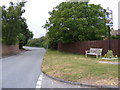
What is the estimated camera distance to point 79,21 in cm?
2067

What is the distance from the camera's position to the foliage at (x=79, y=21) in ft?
69.6

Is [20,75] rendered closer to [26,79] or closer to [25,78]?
[25,78]

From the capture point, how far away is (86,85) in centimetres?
599

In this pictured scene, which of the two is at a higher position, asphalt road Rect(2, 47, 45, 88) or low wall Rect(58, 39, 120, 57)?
low wall Rect(58, 39, 120, 57)

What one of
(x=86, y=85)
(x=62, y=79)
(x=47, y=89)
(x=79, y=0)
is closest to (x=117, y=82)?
(x=86, y=85)

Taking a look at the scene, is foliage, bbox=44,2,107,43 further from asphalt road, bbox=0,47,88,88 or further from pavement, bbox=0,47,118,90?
pavement, bbox=0,47,118,90

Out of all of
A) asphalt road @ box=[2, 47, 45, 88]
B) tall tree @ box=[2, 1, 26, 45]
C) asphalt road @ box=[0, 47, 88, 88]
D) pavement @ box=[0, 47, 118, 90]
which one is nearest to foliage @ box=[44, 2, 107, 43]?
tall tree @ box=[2, 1, 26, 45]

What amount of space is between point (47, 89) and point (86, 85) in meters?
1.45

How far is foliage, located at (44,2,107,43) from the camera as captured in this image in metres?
21.2

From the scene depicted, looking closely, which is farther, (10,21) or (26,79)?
(10,21)

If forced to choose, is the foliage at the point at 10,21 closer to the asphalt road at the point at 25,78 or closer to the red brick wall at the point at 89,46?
the red brick wall at the point at 89,46

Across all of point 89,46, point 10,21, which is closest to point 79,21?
point 89,46

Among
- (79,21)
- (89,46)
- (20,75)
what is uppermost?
(79,21)

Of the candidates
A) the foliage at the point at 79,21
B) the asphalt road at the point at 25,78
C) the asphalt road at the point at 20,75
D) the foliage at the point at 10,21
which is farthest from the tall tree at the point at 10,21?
the asphalt road at the point at 25,78
